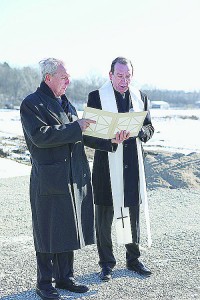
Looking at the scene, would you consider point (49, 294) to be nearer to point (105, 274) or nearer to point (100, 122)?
point (105, 274)

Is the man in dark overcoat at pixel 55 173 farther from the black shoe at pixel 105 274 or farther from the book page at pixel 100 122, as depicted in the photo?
the black shoe at pixel 105 274

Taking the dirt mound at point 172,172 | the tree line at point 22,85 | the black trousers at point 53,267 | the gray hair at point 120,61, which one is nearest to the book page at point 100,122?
the gray hair at point 120,61

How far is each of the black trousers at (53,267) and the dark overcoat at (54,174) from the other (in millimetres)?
153

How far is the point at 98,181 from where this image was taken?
487cm

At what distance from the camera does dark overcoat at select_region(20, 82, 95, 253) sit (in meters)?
4.01

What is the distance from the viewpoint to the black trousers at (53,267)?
14.1ft

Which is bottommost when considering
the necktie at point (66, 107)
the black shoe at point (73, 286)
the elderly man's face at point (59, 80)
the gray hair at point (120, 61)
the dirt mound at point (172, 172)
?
the dirt mound at point (172, 172)

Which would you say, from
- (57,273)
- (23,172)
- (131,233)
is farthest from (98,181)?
(23,172)

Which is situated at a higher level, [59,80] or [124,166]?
[59,80]

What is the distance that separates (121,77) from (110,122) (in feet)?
1.73

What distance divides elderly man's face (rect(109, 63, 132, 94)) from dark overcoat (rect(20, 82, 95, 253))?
69 centimetres

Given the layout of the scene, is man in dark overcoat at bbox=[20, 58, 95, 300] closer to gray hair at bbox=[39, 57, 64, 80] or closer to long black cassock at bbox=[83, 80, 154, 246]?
gray hair at bbox=[39, 57, 64, 80]

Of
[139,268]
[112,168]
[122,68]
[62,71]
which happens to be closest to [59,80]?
[62,71]

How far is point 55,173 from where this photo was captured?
13.4 ft
